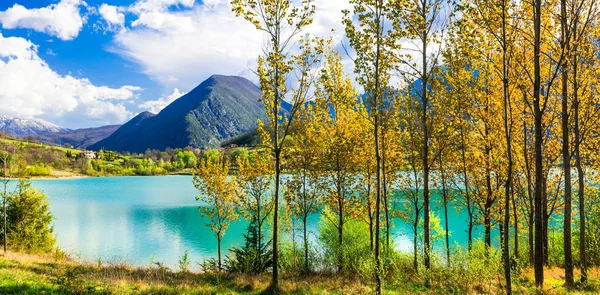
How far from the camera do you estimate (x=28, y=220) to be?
2984cm

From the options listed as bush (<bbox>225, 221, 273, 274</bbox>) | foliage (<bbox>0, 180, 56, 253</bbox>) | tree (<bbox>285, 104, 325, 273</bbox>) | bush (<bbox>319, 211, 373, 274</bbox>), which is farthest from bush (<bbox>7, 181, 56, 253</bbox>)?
bush (<bbox>319, 211, 373, 274</bbox>)

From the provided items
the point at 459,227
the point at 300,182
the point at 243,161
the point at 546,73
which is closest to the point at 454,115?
the point at 546,73

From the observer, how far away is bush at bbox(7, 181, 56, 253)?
28.9 m

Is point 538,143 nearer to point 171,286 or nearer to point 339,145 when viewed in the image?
point 339,145

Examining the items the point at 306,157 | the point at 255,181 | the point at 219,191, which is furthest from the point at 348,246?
the point at 219,191

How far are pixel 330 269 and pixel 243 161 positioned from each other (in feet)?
33.7

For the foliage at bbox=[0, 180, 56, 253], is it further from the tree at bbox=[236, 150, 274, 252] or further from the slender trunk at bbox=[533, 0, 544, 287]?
the slender trunk at bbox=[533, 0, 544, 287]

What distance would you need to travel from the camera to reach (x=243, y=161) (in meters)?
27.6

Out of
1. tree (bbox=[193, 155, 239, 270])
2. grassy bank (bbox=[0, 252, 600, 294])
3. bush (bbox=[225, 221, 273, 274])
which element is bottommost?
bush (bbox=[225, 221, 273, 274])

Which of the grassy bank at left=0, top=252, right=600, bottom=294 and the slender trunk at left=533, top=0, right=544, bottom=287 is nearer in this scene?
the slender trunk at left=533, top=0, right=544, bottom=287

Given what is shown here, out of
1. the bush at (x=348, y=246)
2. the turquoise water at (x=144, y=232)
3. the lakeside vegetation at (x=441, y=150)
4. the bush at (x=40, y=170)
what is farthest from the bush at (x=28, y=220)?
the bush at (x=40, y=170)

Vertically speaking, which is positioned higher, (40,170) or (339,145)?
(339,145)

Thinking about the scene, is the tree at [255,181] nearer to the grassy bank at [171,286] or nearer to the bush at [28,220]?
the grassy bank at [171,286]

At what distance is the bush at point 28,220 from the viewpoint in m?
28.9
